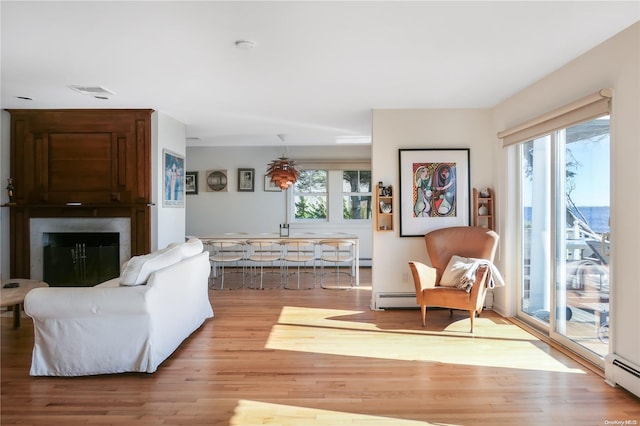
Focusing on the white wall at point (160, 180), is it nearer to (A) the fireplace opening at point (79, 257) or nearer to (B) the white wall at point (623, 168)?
(A) the fireplace opening at point (79, 257)

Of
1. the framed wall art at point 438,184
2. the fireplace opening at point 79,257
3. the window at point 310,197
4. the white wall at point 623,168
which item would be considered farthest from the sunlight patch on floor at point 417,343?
the window at point 310,197

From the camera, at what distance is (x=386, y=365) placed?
3.08 meters

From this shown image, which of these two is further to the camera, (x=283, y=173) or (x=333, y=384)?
(x=283, y=173)

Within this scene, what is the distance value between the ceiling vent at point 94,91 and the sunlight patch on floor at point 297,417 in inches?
134

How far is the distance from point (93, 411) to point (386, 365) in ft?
6.66

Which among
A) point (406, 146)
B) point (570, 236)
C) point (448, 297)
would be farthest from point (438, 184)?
point (570, 236)

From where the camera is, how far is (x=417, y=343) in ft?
11.8

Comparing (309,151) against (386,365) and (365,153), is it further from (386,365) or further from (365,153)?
(386,365)

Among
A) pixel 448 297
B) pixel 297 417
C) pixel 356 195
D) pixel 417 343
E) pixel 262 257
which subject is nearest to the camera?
pixel 297 417

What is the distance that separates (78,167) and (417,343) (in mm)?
4543

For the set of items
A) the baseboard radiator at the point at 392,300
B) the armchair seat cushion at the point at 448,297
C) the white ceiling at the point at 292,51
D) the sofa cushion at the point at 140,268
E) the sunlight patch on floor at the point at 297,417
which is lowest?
the sunlight patch on floor at the point at 297,417

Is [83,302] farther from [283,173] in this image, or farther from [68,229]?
[283,173]

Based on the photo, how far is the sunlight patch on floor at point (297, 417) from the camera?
2.25 metres

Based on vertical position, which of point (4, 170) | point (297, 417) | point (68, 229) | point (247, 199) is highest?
point (4, 170)
